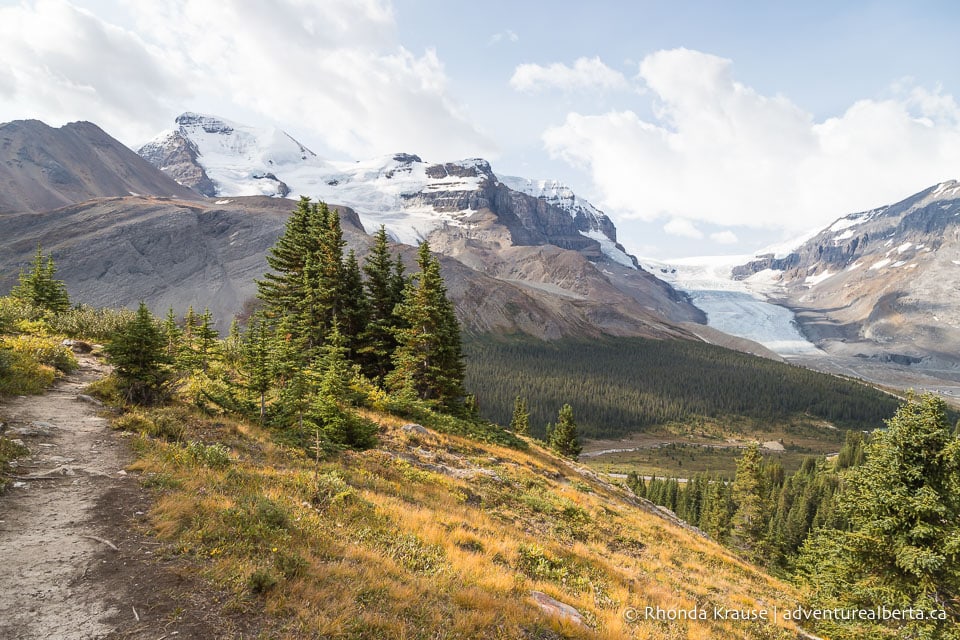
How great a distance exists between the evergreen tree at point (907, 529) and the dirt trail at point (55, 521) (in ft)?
62.9

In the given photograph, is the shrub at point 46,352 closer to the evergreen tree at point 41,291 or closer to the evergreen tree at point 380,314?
the evergreen tree at point 41,291

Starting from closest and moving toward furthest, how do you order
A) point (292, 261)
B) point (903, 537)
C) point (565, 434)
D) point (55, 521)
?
point (55, 521) < point (903, 537) < point (292, 261) < point (565, 434)

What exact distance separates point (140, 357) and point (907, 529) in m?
25.7

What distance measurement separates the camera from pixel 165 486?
368 inches

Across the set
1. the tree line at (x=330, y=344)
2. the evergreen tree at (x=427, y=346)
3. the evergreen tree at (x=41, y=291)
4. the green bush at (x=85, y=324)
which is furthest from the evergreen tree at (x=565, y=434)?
the evergreen tree at (x=41, y=291)

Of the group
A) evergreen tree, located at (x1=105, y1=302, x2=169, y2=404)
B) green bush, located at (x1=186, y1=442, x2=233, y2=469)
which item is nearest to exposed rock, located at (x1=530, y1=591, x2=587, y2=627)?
green bush, located at (x1=186, y1=442, x2=233, y2=469)

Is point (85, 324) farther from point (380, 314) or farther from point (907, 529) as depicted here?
point (907, 529)

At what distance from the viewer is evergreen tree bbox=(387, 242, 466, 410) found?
88.8 feet

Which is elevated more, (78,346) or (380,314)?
(380,314)

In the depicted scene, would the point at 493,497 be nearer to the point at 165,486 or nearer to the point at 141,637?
the point at 165,486

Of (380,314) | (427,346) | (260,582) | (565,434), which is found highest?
(380,314)

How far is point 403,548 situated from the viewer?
376 inches

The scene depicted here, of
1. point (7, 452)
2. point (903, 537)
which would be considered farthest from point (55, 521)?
point (903, 537)

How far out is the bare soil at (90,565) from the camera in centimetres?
547
